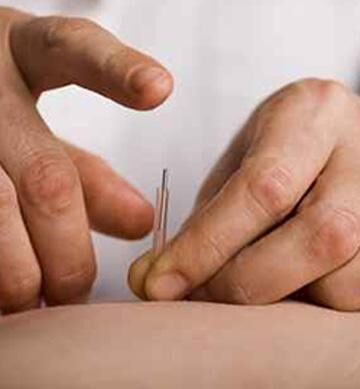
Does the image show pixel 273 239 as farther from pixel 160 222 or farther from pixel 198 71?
pixel 198 71

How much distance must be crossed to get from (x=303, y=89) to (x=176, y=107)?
0.29 m

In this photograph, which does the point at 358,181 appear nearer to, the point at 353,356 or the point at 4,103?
the point at 353,356

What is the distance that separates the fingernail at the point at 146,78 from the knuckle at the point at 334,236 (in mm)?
137

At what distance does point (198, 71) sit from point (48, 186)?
1.35 ft

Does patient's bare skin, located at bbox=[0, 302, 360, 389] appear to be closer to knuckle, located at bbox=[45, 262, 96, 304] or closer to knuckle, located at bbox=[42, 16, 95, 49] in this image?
knuckle, located at bbox=[45, 262, 96, 304]

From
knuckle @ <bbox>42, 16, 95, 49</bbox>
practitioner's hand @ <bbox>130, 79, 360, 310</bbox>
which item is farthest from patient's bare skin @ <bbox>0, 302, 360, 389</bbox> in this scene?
knuckle @ <bbox>42, 16, 95, 49</bbox>

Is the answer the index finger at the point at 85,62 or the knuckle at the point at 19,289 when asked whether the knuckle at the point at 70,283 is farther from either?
the index finger at the point at 85,62

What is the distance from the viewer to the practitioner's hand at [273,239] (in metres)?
0.59

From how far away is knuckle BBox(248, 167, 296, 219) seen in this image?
1.98 ft

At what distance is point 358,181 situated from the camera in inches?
24.7

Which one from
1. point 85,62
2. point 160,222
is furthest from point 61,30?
point 160,222

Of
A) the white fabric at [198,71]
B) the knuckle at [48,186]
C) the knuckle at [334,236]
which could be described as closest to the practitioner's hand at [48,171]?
the knuckle at [48,186]

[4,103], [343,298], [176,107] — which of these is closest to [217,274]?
[343,298]

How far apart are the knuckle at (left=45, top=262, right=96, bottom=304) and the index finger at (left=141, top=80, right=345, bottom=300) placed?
60 millimetres
